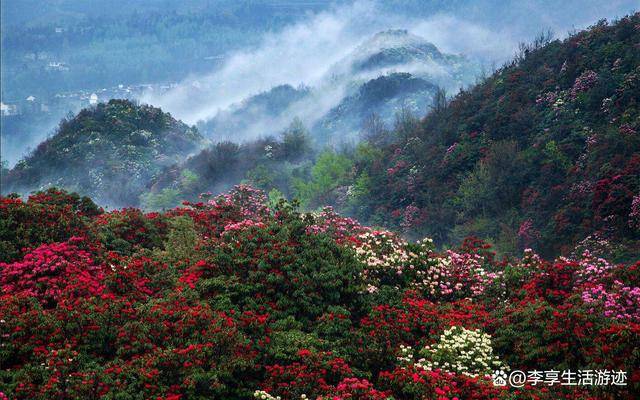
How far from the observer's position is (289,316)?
15.1m

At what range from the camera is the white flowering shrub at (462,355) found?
13695 millimetres

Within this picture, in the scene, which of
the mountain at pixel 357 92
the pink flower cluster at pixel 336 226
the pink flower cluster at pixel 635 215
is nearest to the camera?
the pink flower cluster at pixel 336 226

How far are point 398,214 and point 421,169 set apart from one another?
401cm

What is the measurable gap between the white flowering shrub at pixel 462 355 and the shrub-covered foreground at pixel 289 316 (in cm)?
4

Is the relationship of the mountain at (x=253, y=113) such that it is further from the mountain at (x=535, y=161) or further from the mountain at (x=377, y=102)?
the mountain at (x=535, y=161)

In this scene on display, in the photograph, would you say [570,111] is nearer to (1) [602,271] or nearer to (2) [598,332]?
(1) [602,271]

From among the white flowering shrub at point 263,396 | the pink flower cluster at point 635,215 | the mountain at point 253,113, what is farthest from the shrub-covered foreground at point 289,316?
the mountain at point 253,113

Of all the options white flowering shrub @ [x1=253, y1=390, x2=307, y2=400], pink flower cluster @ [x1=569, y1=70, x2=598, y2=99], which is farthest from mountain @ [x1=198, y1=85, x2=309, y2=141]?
white flowering shrub @ [x1=253, y1=390, x2=307, y2=400]

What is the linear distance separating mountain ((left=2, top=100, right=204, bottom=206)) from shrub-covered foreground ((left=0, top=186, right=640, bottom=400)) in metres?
47.5

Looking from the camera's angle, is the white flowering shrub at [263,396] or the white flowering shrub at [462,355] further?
the white flowering shrub at [462,355]

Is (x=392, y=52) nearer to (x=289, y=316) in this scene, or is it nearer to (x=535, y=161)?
(x=535, y=161)

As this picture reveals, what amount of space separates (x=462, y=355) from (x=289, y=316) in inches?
147

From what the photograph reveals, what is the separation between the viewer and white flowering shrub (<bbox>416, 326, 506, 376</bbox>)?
13.7 m

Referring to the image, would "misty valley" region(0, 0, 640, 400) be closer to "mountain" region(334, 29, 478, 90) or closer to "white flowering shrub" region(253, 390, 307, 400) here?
"white flowering shrub" region(253, 390, 307, 400)
